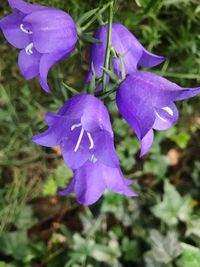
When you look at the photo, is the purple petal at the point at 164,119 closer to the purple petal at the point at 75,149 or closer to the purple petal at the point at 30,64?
the purple petal at the point at 75,149

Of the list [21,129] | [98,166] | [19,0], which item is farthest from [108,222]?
[19,0]

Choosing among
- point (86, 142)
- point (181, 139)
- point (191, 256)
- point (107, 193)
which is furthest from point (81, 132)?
point (181, 139)

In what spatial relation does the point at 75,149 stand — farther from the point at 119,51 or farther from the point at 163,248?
the point at 163,248

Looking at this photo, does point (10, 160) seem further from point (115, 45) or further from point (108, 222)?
point (115, 45)

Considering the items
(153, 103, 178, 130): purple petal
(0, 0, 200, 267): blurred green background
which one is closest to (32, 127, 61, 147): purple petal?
(153, 103, 178, 130): purple petal

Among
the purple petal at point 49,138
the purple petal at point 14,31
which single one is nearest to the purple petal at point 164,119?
the purple petal at point 49,138

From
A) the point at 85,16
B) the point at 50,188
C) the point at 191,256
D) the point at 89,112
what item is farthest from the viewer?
the point at 50,188

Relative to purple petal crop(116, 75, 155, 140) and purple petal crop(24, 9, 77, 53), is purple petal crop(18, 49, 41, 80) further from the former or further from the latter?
purple petal crop(116, 75, 155, 140)
